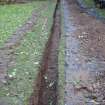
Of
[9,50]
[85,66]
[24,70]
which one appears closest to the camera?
[24,70]

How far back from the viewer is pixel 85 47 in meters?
13.2

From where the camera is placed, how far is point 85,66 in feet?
34.5

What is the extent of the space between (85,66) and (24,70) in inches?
72.9

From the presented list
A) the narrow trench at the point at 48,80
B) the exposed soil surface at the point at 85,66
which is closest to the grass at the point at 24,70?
the narrow trench at the point at 48,80

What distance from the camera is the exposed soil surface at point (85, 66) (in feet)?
26.1

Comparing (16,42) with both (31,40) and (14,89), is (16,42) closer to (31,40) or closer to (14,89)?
(31,40)

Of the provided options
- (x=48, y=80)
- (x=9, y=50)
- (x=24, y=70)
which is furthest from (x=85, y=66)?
(x=9, y=50)

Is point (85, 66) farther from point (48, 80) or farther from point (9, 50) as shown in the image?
point (9, 50)

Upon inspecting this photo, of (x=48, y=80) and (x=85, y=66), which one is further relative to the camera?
(x=85, y=66)

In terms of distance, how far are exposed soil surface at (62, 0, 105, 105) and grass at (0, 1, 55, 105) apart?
83 centimetres

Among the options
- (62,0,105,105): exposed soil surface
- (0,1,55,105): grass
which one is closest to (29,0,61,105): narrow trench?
(0,1,55,105): grass

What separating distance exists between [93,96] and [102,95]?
0.19m

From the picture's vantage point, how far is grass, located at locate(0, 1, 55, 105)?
758 cm

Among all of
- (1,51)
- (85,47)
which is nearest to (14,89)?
(1,51)
